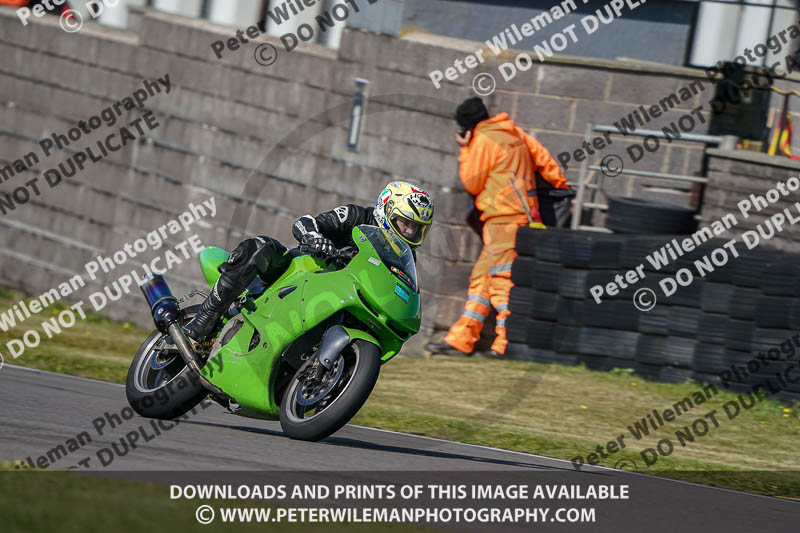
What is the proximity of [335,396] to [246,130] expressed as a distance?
8.34 m

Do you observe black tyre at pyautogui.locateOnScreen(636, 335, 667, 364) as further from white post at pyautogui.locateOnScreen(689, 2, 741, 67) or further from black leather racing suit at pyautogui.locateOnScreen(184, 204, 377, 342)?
white post at pyautogui.locateOnScreen(689, 2, 741, 67)

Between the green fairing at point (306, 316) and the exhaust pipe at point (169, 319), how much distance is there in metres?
0.07

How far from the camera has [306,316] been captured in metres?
6.90

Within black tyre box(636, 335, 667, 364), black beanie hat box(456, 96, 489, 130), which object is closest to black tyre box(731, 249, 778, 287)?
black tyre box(636, 335, 667, 364)

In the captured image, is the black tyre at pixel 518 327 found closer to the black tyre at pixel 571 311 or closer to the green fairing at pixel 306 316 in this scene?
the black tyre at pixel 571 311

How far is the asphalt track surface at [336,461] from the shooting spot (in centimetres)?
555

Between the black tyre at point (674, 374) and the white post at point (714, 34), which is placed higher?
the white post at point (714, 34)

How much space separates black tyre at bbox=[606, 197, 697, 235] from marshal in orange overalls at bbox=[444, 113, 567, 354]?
30.9 inches

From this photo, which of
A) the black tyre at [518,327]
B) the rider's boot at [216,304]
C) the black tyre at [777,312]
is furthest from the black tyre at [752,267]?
the rider's boot at [216,304]

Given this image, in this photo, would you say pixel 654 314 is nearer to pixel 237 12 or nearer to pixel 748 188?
pixel 748 188

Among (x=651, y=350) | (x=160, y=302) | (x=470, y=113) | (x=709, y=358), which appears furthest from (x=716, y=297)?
(x=160, y=302)

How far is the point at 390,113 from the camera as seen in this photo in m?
13.2

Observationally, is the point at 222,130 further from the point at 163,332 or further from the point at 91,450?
the point at 91,450
